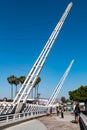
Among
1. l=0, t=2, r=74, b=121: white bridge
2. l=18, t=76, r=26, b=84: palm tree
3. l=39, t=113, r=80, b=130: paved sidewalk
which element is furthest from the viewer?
l=18, t=76, r=26, b=84: palm tree

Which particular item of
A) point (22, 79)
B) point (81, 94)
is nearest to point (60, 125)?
point (81, 94)

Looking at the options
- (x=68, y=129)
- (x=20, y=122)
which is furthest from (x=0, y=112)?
(x=68, y=129)

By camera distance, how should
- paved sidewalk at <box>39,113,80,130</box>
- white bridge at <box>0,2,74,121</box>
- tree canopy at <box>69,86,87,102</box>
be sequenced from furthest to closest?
tree canopy at <box>69,86,87,102</box> < white bridge at <box>0,2,74,121</box> < paved sidewalk at <box>39,113,80,130</box>

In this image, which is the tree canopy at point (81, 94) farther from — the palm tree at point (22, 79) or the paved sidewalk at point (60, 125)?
the paved sidewalk at point (60, 125)

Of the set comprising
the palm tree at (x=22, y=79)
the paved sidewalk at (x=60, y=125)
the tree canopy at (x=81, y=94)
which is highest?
the palm tree at (x=22, y=79)

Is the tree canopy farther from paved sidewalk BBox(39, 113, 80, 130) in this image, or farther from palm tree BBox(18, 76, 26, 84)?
paved sidewalk BBox(39, 113, 80, 130)

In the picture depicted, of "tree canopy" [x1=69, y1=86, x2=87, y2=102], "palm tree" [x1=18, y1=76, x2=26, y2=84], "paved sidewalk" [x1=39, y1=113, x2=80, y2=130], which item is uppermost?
"palm tree" [x1=18, y1=76, x2=26, y2=84]

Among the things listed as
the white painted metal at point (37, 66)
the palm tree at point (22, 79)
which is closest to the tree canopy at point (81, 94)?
the palm tree at point (22, 79)

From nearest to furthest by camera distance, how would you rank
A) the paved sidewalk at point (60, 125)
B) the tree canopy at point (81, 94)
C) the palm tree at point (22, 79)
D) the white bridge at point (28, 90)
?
1. the paved sidewalk at point (60, 125)
2. the white bridge at point (28, 90)
3. the tree canopy at point (81, 94)
4. the palm tree at point (22, 79)

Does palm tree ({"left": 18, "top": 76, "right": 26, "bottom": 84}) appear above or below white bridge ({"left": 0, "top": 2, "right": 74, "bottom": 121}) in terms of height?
above

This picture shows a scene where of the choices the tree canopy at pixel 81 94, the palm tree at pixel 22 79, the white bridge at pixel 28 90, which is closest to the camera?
the white bridge at pixel 28 90

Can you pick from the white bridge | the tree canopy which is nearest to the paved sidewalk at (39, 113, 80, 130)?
the white bridge

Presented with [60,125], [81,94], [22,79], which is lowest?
[60,125]

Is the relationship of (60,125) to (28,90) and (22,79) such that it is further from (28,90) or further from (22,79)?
(22,79)
